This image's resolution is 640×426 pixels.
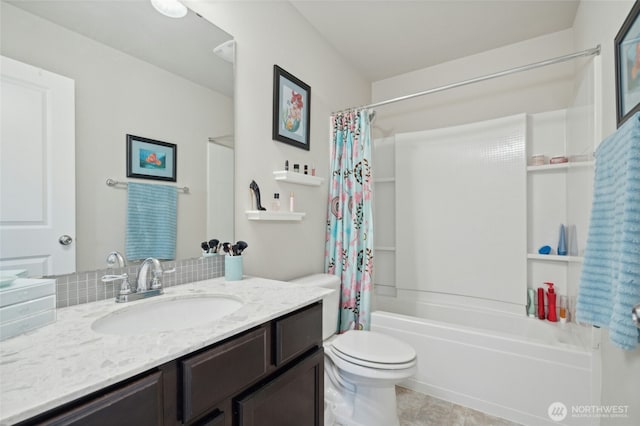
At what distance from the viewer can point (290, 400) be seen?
1.02m

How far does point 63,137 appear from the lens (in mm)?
959

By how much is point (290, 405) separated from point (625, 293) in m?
1.11

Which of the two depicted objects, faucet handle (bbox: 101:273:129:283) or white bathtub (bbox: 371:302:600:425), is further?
white bathtub (bbox: 371:302:600:425)

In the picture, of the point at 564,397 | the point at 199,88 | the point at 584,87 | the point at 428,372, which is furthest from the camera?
the point at 428,372

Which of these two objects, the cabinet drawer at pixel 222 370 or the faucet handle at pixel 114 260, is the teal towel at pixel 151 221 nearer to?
the faucet handle at pixel 114 260

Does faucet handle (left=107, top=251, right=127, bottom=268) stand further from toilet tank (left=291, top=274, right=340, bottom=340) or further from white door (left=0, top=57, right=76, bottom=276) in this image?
toilet tank (left=291, top=274, right=340, bottom=340)

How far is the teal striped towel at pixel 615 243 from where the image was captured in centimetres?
87

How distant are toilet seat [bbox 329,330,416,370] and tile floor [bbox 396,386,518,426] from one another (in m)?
0.49

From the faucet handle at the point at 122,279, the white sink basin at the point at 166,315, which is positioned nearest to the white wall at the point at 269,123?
the white sink basin at the point at 166,315

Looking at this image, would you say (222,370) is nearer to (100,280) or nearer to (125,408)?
(125,408)

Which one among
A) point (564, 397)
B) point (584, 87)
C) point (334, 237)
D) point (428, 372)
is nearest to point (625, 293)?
point (564, 397)

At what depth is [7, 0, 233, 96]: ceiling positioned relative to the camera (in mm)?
1001

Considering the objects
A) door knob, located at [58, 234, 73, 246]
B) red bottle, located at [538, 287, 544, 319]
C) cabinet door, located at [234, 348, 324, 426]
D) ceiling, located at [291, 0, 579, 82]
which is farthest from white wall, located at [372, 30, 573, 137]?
door knob, located at [58, 234, 73, 246]

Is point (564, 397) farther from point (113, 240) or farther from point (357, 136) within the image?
point (113, 240)
